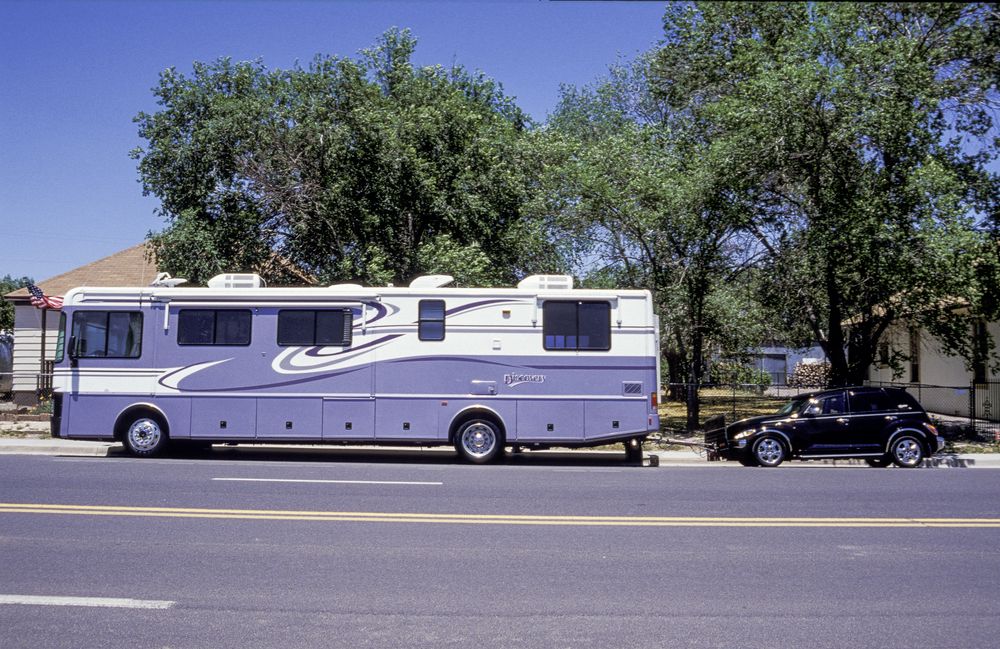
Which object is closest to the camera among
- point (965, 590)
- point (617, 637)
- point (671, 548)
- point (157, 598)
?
point (617, 637)

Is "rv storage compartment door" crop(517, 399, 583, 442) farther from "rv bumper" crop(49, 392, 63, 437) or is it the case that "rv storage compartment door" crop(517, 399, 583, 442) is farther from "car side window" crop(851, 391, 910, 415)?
"rv bumper" crop(49, 392, 63, 437)

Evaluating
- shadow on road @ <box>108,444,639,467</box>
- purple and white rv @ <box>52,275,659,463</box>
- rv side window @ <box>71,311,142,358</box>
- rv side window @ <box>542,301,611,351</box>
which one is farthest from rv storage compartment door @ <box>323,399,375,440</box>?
rv side window @ <box>71,311,142,358</box>

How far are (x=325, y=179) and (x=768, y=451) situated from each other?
13181 millimetres

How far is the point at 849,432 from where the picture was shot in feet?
52.6

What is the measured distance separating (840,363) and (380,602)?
17.7m

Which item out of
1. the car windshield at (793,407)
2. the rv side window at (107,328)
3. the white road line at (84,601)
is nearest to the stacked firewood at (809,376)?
the car windshield at (793,407)

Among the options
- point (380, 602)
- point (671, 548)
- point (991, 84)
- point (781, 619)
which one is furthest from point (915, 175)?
point (380, 602)

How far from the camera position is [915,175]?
1772cm

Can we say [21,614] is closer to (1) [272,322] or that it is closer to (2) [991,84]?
(1) [272,322]

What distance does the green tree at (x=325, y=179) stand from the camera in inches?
865

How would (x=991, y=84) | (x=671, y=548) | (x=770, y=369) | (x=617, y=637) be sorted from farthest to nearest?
(x=770, y=369), (x=991, y=84), (x=671, y=548), (x=617, y=637)

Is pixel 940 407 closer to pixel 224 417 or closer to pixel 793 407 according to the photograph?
pixel 793 407

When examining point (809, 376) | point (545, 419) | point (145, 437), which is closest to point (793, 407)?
point (545, 419)

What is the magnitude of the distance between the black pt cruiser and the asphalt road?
10.6 ft
